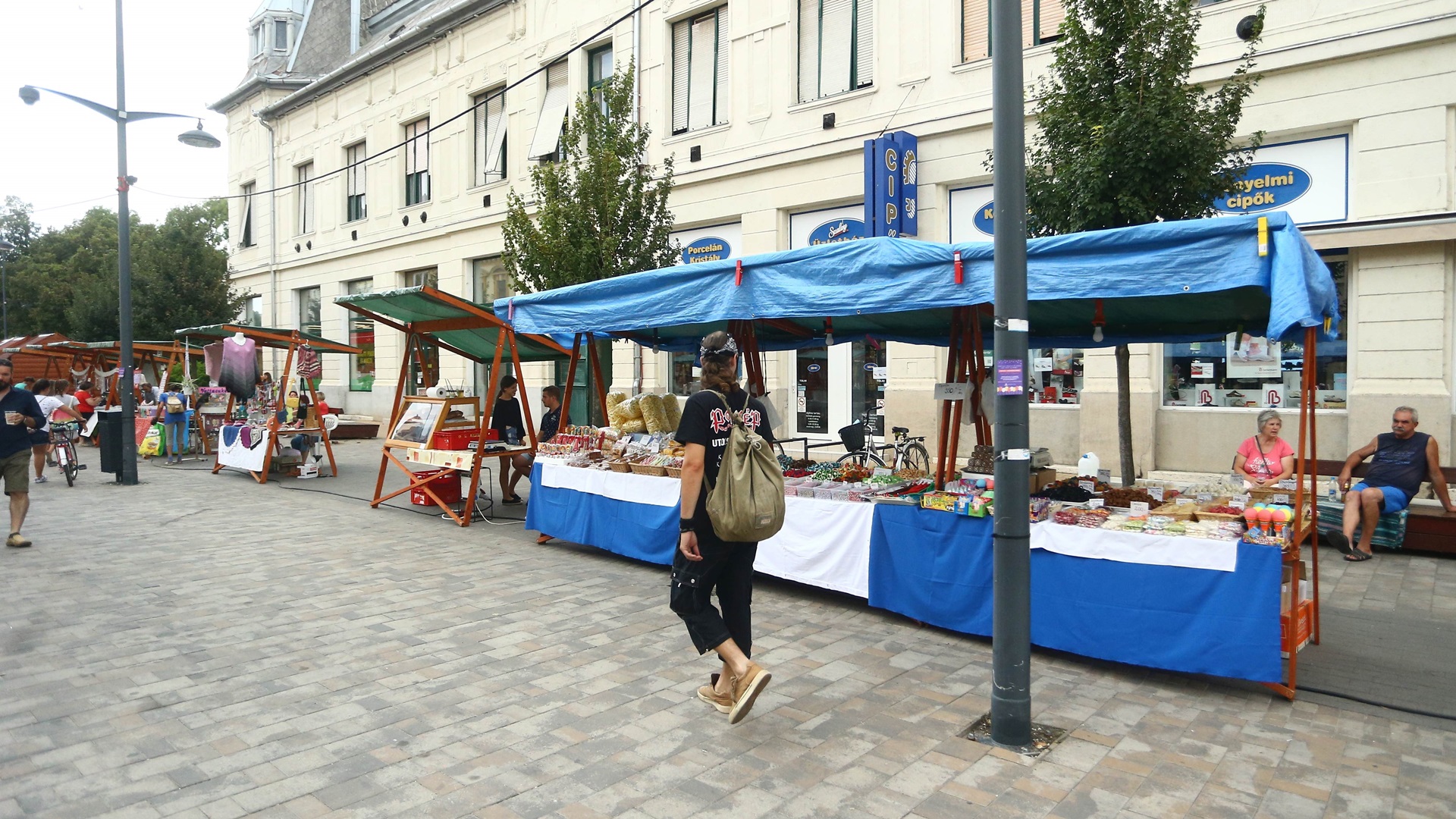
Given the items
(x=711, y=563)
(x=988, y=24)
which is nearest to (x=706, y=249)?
(x=988, y=24)

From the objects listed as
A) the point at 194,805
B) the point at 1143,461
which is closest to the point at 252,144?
the point at 1143,461

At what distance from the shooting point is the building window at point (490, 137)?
66.9ft

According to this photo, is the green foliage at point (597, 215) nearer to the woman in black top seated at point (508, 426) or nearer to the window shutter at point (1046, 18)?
the woman in black top seated at point (508, 426)

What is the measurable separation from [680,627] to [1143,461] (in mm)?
8249

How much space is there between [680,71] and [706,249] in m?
3.45

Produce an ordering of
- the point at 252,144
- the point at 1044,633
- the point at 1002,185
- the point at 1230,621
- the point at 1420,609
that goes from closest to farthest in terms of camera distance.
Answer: the point at 1002,185
the point at 1230,621
the point at 1044,633
the point at 1420,609
the point at 252,144

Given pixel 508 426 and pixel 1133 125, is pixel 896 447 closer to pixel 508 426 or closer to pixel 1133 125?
pixel 508 426

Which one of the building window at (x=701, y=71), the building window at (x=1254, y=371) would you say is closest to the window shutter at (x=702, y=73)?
the building window at (x=701, y=71)

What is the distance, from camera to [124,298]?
13.0 meters

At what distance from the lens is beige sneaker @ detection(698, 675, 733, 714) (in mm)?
4258

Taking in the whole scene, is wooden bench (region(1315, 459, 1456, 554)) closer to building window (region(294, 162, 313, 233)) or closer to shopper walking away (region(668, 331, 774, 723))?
shopper walking away (region(668, 331, 774, 723))

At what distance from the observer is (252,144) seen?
2975 centimetres

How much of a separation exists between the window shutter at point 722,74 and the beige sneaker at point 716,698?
1316cm

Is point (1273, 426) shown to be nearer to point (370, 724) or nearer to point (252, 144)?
point (370, 724)
